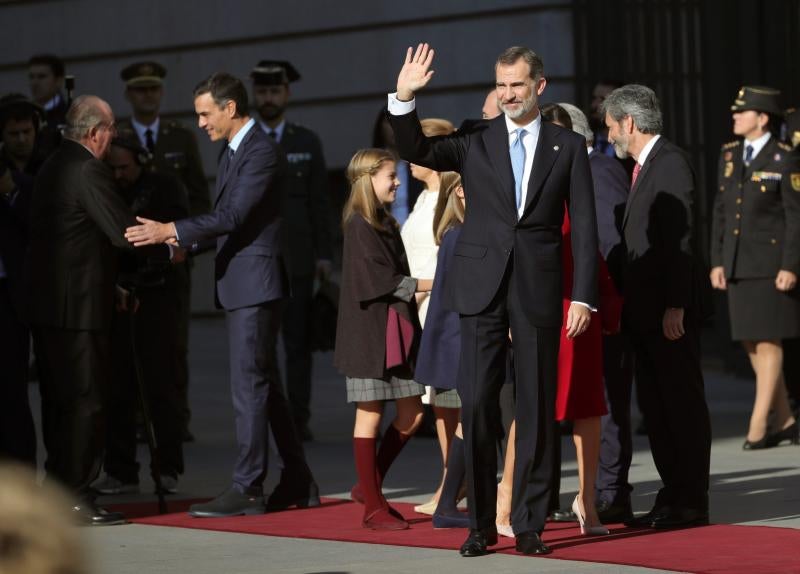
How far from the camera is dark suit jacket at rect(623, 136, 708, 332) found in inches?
262

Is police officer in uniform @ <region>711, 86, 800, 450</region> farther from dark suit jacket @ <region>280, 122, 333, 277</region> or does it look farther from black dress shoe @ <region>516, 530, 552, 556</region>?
black dress shoe @ <region>516, 530, 552, 556</region>

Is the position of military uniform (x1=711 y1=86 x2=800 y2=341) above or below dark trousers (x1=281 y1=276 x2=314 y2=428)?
above

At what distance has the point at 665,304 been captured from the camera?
670 centimetres

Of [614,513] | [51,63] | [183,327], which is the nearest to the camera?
[614,513]

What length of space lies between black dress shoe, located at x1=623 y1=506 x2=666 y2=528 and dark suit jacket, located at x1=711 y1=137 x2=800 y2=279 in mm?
3143

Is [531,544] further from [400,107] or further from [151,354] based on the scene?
[151,354]

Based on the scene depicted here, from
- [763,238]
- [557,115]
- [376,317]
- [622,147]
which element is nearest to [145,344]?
[376,317]

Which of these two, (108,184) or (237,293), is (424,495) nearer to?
(237,293)

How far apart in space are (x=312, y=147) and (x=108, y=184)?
3.76 meters

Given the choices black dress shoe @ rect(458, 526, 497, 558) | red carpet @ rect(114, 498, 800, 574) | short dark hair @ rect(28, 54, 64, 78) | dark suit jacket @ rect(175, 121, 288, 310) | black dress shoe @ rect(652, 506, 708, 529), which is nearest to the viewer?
red carpet @ rect(114, 498, 800, 574)

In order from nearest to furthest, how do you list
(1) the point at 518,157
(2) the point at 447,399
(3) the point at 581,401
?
(1) the point at 518,157 → (3) the point at 581,401 → (2) the point at 447,399

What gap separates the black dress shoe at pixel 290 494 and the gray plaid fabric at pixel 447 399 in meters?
0.94

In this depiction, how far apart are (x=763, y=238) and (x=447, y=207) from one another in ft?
11.0

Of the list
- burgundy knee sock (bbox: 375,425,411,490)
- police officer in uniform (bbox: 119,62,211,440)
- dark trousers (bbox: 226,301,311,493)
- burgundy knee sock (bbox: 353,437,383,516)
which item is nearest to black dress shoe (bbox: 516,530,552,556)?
burgundy knee sock (bbox: 353,437,383,516)
